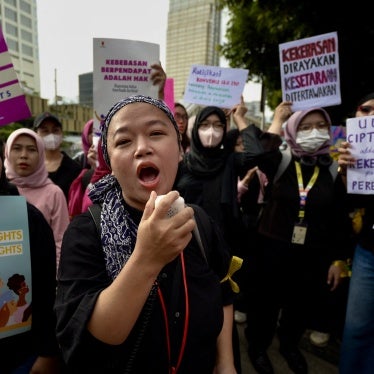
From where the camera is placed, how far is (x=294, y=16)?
6824 mm

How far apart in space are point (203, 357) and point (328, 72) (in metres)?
2.67

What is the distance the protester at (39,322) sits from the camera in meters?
1.35

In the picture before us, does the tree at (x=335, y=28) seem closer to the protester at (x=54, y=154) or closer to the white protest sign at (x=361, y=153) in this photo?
the white protest sign at (x=361, y=153)

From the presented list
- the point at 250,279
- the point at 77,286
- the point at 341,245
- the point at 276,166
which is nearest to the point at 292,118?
the point at 276,166

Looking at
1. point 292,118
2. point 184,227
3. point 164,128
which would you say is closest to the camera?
point 184,227

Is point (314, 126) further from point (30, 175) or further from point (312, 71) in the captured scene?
point (30, 175)

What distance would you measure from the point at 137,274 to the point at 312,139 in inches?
87.1

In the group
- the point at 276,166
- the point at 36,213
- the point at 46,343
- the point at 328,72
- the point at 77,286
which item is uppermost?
the point at 328,72

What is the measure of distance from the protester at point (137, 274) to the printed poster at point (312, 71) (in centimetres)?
215

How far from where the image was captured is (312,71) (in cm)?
283

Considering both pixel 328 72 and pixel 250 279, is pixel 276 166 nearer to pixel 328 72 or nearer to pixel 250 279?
pixel 328 72

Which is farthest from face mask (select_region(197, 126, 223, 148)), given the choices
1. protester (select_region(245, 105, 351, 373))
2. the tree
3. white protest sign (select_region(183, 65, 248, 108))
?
the tree

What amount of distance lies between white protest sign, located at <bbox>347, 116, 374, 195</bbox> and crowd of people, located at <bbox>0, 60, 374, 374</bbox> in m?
0.06

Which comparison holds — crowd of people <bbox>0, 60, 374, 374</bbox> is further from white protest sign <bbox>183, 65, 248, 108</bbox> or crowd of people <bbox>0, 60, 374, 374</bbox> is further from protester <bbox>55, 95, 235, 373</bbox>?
white protest sign <bbox>183, 65, 248, 108</bbox>
